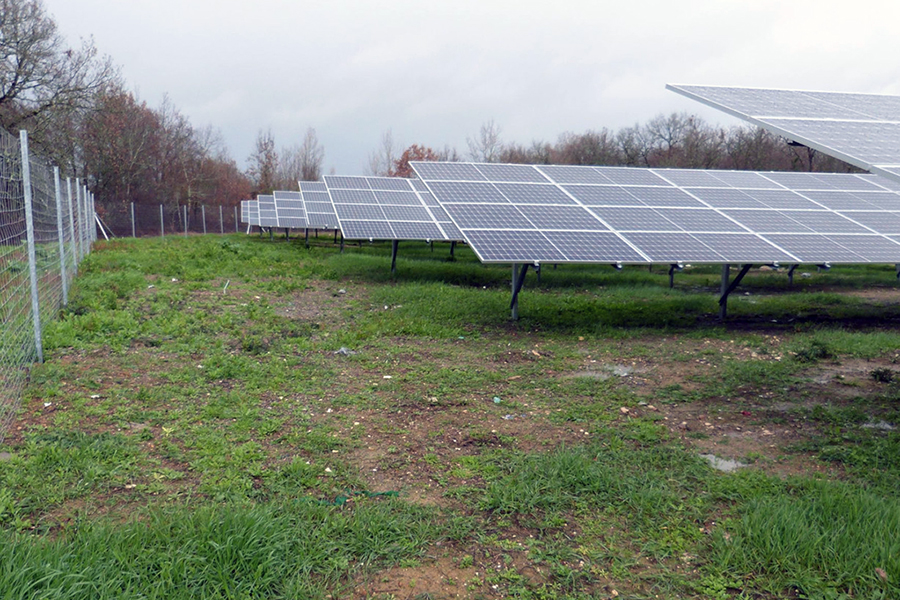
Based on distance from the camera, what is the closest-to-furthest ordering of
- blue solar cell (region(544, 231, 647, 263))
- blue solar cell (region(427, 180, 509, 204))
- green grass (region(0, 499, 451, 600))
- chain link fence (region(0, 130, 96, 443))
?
green grass (region(0, 499, 451, 600)) < chain link fence (region(0, 130, 96, 443)) < blue solar cell (region(544, 231, 647, 263)) < blue solar cell (region(427, 180, 509, 204))

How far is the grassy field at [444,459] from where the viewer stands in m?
2.95

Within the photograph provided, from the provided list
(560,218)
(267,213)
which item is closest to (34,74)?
(267,213)

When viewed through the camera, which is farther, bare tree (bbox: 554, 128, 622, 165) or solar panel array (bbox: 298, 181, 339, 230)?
bare tree (bbox: 554, 128, 622, 165)

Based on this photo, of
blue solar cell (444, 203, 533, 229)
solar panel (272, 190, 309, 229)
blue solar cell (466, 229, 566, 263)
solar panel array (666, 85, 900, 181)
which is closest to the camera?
solar panel array (666, 85, 900, 181)

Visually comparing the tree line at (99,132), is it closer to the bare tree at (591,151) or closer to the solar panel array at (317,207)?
the solar panel array at (317,207)

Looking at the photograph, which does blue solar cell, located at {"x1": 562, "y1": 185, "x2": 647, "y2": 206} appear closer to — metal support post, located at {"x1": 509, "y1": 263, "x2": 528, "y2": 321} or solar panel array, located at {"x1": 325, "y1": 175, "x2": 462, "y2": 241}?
metal support post, located at {"x1": 509, "y1": 263, "x2": 528, "y2": 321}

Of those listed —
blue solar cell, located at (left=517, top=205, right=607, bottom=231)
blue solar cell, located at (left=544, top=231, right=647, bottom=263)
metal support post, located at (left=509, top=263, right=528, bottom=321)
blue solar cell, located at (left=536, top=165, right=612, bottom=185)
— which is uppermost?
blue solar cell, located at (left=536, top=165, right=612, bottom=185)

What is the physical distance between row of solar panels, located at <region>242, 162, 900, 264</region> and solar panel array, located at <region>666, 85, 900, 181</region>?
2.15 meters

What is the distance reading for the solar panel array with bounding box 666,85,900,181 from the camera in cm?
448

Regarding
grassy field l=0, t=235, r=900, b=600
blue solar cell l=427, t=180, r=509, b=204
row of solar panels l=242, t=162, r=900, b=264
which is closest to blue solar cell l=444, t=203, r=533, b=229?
row of solar panels l=242, t=162, r=900, b=264

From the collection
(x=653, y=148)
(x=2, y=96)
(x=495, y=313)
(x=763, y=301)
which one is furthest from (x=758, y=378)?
(x=653, y=148)

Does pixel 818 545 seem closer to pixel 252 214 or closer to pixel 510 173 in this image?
pixel 510 173

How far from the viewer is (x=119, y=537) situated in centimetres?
288

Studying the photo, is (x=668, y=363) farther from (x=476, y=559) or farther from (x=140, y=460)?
(x=140, y=460)
